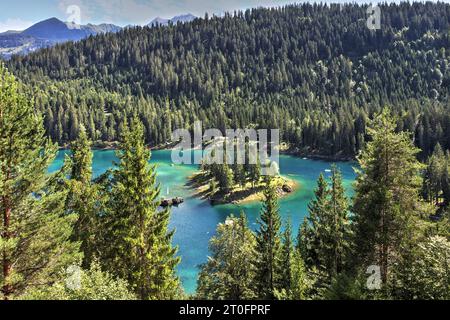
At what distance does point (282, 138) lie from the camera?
197 metres

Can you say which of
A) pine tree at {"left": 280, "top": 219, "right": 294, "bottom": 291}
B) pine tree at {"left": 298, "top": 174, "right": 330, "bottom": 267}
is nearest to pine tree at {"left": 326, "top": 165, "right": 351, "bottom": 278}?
pine tree at {"left": 298, "top": 174, "right": 330, "bottom": 267}

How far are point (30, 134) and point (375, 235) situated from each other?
23.7 metres

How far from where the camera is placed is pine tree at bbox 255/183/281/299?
37344 mm

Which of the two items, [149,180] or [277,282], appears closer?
[149,180]

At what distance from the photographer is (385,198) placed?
24438mm

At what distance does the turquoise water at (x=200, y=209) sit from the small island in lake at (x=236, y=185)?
3281 mm

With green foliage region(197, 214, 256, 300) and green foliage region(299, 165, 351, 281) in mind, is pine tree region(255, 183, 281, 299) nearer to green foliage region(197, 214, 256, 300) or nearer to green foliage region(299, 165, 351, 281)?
green foliage region(197, 214, 256, 300)

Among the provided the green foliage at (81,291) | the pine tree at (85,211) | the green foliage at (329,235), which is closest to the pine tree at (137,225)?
the pine tree at (85,211)

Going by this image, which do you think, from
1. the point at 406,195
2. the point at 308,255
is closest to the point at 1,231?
the point at 406,195

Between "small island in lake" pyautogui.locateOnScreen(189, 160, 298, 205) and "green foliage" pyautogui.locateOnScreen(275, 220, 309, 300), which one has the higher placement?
"green foliage" pyautogui.locateOnScreen(275, 220, 309, 300)

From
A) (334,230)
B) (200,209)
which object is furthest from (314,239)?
(200,209)

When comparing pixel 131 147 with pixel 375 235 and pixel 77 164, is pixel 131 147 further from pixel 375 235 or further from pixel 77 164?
pixel 375 235

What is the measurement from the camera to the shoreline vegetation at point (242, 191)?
109812mm
